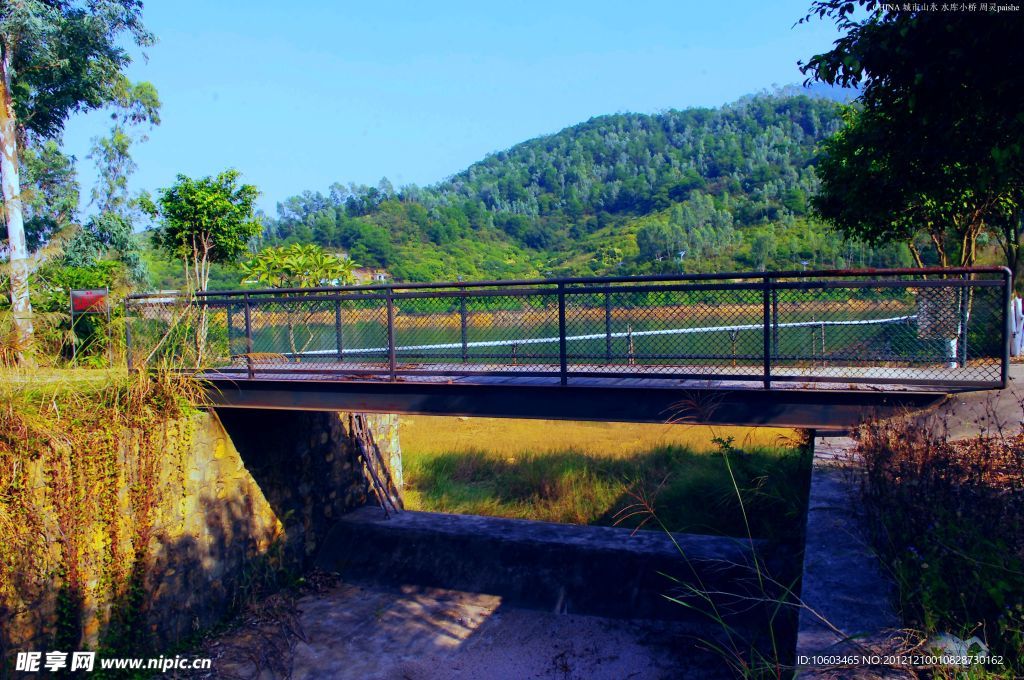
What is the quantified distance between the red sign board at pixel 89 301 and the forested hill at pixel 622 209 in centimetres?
1726

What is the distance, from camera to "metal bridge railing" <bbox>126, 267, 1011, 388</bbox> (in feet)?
21.4

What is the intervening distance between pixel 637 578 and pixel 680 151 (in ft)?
159

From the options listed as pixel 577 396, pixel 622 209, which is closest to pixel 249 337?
pixel 577 396

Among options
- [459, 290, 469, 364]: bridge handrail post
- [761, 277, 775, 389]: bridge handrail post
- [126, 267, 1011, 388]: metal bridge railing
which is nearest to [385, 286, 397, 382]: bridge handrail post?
[126, 267, 1011, 388]: metal bridge railing

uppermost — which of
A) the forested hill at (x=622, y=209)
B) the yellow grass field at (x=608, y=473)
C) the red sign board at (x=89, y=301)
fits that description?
the forested hill at (x=622, y=209)

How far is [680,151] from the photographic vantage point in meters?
53.5

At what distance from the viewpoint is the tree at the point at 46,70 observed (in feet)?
52.9

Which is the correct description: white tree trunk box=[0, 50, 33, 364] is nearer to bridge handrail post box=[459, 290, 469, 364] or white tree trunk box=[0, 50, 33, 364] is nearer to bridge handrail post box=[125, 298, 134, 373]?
bridge handrail post box=[125, 298, 134, 373]

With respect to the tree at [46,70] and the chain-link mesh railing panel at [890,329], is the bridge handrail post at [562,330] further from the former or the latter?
the tree at [46,70]

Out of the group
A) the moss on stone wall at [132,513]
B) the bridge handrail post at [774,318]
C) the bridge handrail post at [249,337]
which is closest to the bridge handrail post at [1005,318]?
the bridge handrail post at [774,318]

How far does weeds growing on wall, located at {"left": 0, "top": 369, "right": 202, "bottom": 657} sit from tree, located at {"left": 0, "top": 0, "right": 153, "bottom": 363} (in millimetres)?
6295

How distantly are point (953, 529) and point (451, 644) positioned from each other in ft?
21.5

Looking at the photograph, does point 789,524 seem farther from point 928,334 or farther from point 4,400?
point 4,400

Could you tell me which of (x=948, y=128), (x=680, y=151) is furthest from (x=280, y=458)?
(x=680, y=151)
